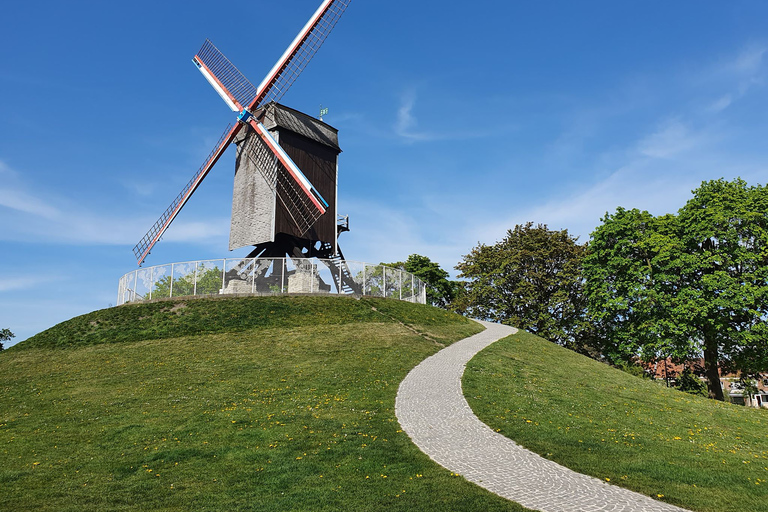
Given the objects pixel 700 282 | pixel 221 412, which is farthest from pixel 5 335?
pixel 700 282

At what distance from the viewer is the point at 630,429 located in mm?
14461

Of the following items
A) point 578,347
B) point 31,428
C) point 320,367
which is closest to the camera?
point 31,428

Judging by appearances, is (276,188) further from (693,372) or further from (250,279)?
(693,372)

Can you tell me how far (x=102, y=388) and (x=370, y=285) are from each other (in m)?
18.1

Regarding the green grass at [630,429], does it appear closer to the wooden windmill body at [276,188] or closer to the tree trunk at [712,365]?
the tree trunk at [712,365]

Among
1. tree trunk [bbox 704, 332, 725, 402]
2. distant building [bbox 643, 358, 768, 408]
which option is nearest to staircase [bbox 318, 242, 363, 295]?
distant building [bbox 643, 358, 768, 408]

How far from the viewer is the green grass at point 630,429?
10179 millimetres

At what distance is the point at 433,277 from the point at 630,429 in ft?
160

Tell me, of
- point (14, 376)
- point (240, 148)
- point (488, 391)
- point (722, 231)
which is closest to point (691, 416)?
point (488, 391)

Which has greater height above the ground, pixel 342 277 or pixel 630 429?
pixel 342 277

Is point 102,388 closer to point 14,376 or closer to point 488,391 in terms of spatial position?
point 14,376

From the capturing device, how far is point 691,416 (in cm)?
1702

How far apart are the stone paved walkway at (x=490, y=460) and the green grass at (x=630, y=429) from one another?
1.59 ft

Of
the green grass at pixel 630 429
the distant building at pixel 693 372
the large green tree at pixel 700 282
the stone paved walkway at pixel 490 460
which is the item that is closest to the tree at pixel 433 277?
the distant building at pixel 693 372
